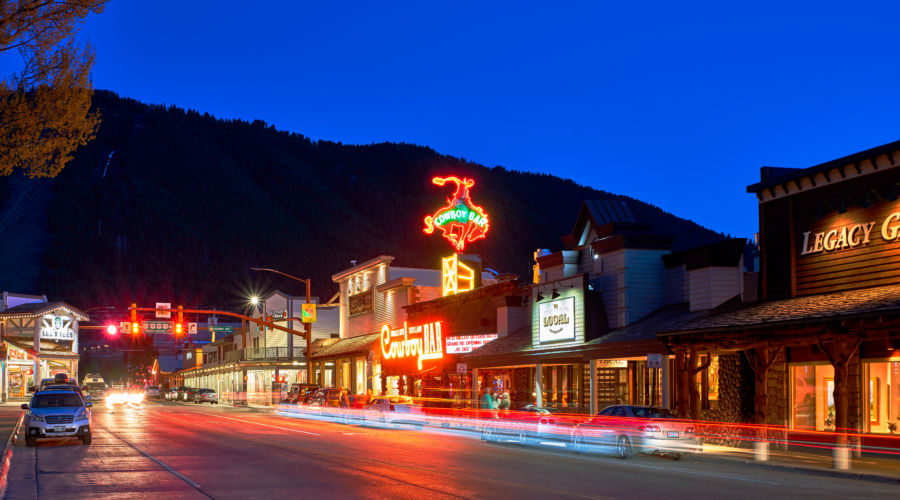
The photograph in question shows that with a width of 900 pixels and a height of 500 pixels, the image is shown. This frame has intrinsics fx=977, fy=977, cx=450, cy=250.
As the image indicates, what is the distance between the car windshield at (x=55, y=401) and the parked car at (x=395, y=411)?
14.4m

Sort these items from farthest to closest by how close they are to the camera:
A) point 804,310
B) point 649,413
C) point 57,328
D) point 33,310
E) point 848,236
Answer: point 57,328 < point 33,310 < point 848,236 < point 649,413 < point 804,310

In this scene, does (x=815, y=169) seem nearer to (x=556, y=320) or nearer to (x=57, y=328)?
(x=556, y=320)

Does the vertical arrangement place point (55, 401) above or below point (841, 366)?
below

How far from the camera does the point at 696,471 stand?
21.5 meters

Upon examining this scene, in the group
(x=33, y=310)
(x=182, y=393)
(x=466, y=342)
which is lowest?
(x=182, y=393)

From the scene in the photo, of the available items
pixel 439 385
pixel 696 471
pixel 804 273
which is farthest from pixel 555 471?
pixel 439 385

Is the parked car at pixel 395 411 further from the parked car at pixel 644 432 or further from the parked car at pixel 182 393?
the parked car at pixel 182 393

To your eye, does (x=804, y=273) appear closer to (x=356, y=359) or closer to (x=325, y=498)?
(x=325, y=498)

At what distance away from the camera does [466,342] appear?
4903cm

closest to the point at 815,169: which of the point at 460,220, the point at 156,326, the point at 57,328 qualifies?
the point at 460,220

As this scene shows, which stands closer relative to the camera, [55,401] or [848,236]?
[848,236]

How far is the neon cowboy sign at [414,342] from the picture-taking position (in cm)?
5134

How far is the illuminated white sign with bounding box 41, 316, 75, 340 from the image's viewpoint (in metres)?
101

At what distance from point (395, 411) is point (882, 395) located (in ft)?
67.6
